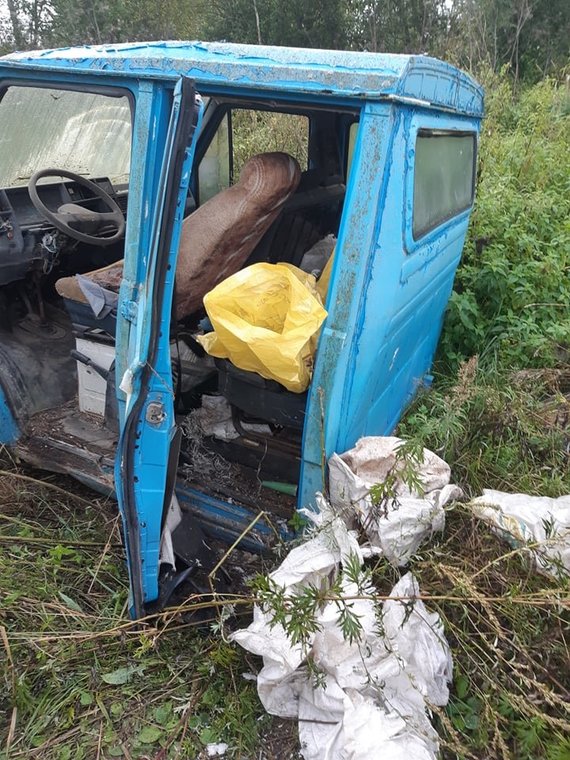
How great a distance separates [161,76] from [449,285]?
2.47 meters

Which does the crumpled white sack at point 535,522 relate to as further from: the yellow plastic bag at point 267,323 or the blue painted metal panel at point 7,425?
the blue painted metal panel at point 7,425

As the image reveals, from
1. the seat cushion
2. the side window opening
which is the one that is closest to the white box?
the seat cushion

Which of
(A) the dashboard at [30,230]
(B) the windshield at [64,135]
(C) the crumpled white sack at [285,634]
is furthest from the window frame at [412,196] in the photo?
(A) the dashboard at [30,230]

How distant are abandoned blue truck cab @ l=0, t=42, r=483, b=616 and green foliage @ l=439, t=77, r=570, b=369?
44 cm

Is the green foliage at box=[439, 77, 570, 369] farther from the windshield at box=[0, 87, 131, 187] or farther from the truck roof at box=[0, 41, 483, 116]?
the windshield at box=[0, 87, 131, 187]

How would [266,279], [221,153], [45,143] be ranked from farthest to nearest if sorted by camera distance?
[221,153], [45,143], [266,279]

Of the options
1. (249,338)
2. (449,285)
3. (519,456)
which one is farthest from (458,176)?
(249,338)

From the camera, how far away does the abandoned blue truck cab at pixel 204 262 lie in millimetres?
1885

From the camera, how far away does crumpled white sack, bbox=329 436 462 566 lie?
2037 millimetres

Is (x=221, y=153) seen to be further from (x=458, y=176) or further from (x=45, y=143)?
(x=458, y=176)

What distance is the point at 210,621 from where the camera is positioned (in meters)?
2.16

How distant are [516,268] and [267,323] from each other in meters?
2.83

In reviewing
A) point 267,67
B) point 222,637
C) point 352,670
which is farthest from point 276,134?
point 352,670

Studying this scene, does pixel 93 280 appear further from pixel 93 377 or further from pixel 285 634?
pixel 285 634
